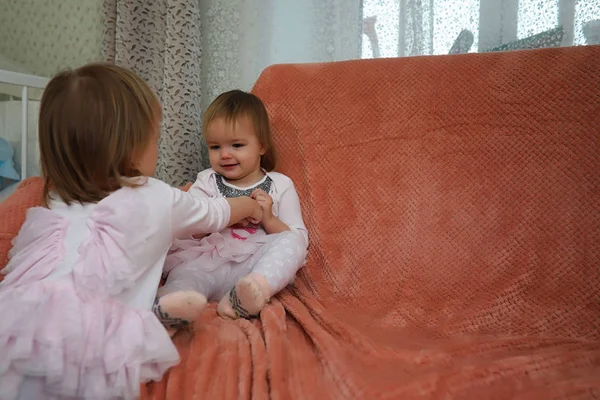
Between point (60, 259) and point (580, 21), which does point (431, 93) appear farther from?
point (60, 259)

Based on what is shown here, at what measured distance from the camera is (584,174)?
120 centimetres

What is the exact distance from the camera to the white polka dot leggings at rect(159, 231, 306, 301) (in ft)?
3.78

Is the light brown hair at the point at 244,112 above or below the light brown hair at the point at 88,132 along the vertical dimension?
above

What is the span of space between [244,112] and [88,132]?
0.57 metres

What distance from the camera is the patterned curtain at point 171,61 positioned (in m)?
1.82

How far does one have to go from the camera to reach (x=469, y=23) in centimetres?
162

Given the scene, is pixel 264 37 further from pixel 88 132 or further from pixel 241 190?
pixel 88 132

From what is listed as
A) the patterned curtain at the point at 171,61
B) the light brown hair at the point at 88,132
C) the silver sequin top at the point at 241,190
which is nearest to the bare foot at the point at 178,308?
the light brown hair at the point at 88,132

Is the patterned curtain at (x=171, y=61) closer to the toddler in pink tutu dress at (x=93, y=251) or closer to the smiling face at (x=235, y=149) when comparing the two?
the smiling face at (x=235, y=149)

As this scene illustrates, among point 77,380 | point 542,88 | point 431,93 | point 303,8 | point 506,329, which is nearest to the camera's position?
point 77,380

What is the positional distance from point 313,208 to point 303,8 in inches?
32.7

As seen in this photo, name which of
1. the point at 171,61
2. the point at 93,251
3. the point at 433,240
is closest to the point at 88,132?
the point at 93,251

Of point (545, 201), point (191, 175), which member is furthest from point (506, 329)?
point (191, 175)

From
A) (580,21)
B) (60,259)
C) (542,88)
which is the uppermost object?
(580,21)
